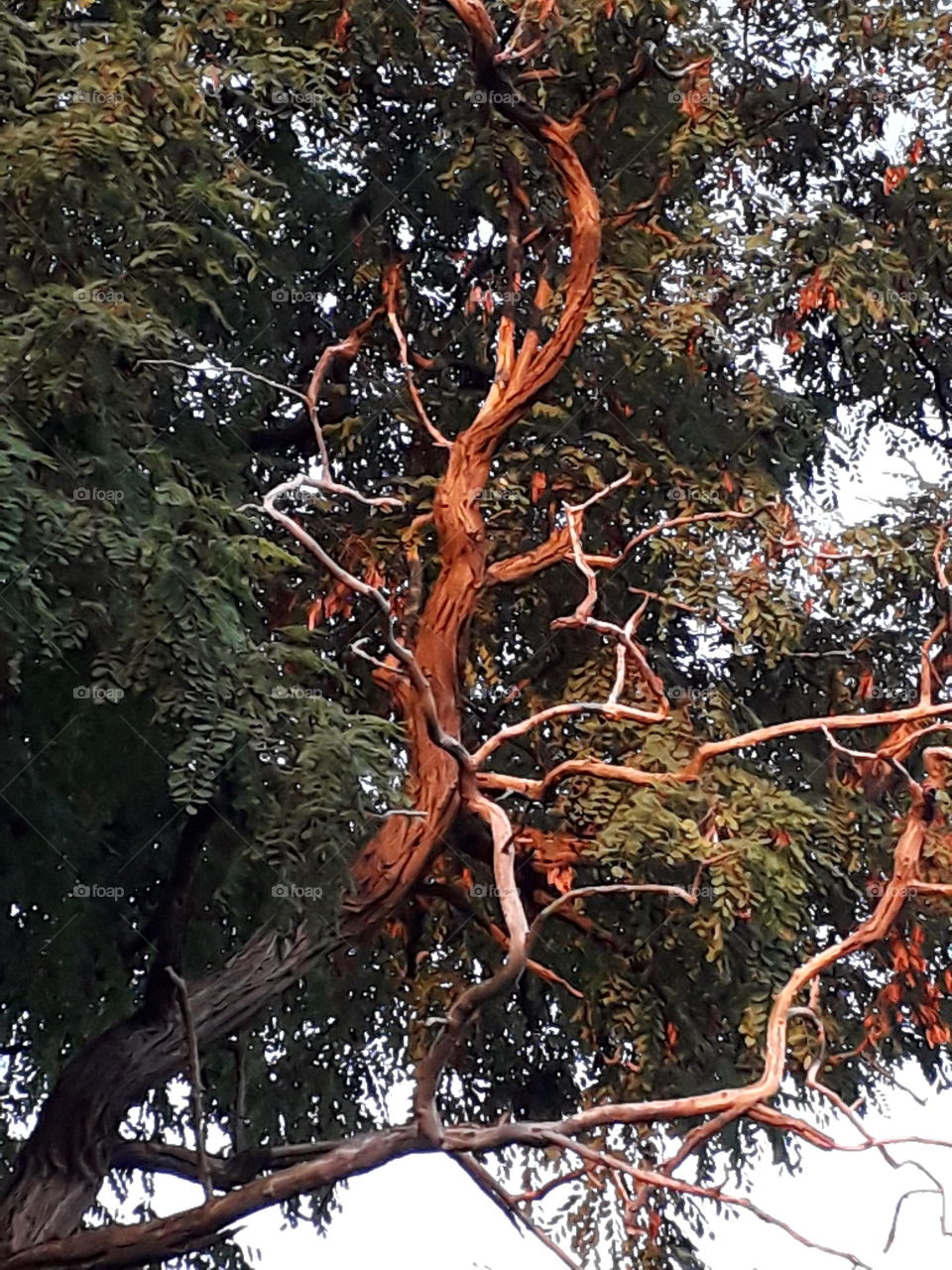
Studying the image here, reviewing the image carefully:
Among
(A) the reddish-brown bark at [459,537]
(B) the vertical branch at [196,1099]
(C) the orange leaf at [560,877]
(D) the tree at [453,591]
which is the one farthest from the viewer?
(C) the orange leaf at [560,877]

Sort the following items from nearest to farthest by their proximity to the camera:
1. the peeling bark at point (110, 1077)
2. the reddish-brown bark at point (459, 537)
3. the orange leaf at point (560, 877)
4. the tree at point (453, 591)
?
the tree at point (453, 591), the peeling bark at point (110, 1077), the reddish-brown bark at point (459, 537), the orange leaf at point (560, 877)

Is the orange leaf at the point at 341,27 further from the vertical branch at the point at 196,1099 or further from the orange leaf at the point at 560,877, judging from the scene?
the vertical branch at the point at 196,1099

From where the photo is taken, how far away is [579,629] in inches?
419

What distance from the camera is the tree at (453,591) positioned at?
27.1ft

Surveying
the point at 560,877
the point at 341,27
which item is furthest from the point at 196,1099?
the point at 341,27

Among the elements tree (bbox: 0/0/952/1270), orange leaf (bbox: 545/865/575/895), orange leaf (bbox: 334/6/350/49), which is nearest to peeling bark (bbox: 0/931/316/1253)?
tree (bbox: 0/0/952/1270)

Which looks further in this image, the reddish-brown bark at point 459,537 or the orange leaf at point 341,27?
the orange leaf at point 341,27

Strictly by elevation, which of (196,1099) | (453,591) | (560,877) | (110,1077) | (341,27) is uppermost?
(341,27)

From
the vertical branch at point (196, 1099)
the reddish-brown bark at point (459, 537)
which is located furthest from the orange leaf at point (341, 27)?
the vertical branch at point (196, 1099)

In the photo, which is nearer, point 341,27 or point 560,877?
point 560,877

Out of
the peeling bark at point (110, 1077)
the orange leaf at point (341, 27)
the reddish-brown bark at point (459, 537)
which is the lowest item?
the peeling bark at point (110, 1077)

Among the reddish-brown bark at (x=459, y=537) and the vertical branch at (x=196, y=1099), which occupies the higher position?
the reddish-brown bark at (x=459, y=537)

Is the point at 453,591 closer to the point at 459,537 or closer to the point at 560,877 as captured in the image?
the point at 459,537

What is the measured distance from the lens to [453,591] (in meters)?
9.99
